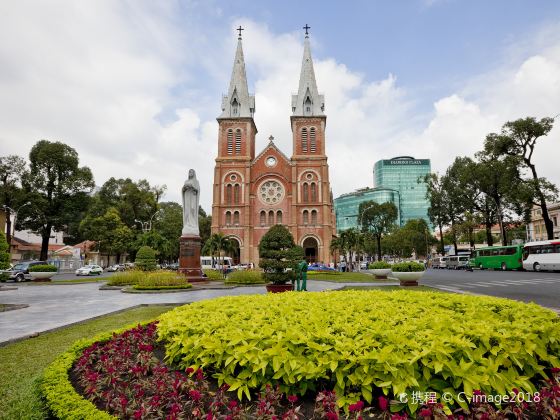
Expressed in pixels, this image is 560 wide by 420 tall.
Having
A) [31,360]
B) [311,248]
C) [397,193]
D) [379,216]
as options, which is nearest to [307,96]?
[311,248]

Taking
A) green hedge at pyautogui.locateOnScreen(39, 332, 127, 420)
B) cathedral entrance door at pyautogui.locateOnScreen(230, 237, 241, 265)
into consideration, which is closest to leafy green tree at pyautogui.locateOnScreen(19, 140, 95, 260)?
cathedral entrance door at pyautogui.locateOnScreen(230, 237, 241, 265)

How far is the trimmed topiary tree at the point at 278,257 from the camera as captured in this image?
42.4ft

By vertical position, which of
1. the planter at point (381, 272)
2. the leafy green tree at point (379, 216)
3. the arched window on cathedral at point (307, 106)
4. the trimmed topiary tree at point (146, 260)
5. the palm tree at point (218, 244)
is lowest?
the planter at point (381, 272)

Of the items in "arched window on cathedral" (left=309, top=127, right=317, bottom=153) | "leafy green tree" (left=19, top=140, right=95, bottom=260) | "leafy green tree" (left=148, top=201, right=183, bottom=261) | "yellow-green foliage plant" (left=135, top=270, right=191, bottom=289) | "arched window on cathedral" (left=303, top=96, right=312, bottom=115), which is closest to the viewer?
"yellow-green foliage plant" (left=135, top=270, right=191, bottom=289)

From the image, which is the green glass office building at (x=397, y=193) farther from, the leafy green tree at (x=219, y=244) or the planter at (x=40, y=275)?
the planter at (x=40, y=275)

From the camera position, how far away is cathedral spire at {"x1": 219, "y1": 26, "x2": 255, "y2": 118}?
167ft

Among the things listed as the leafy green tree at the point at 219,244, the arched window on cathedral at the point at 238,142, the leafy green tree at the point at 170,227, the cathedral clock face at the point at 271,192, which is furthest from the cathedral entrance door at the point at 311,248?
the leafy green tree at the point at 170,227

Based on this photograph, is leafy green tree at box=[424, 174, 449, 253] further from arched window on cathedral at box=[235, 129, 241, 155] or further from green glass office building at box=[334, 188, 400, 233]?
green glass office building at box=[334, 188, 400, 233]

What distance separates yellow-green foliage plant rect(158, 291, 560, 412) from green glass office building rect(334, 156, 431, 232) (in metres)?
117

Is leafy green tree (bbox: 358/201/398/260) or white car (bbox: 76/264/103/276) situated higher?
leafy green tree (bbox: 358/201/398/260)

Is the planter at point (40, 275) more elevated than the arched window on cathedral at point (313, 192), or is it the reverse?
the arched window on cathedral at point (313, 192)

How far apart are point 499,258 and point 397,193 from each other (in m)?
91.0

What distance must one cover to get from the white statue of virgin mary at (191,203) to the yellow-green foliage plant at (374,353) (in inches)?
668

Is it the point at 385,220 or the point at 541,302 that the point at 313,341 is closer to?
the point at 541,302
